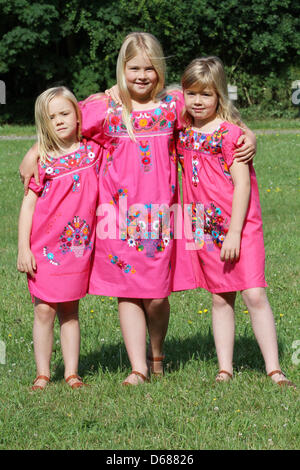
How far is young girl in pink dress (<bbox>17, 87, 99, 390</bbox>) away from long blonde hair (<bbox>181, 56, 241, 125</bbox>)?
1.96 ft

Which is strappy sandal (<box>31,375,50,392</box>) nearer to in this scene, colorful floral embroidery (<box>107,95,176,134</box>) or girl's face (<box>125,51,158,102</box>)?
colorful floral embroidery (<box>107,95,176,134</box>)

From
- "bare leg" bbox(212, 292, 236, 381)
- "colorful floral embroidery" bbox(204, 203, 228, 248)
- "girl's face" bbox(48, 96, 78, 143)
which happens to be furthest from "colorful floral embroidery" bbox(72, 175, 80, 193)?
"bare leg" bbox(212, 292, 236, 381)

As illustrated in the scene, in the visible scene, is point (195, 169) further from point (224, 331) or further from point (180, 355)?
point (180, 355)

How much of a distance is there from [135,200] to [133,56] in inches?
28.7

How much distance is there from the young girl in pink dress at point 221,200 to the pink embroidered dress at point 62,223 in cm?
55

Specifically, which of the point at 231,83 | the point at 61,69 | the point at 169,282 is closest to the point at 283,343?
the point at 169,282

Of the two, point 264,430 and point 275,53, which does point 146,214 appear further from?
point 275,53

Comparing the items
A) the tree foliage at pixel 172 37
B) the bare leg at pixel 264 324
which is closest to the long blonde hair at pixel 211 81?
the bare leg at pixel 264 324

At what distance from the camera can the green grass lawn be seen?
134 inches

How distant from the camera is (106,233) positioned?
411 centimetres

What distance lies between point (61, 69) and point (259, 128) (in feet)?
28.8

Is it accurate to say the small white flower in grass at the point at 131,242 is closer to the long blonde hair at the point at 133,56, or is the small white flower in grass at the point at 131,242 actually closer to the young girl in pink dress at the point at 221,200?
the young girl in pink dress at the point at 221,200

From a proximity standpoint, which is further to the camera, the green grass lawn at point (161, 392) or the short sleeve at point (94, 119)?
the short sleeve at point (94, 119)

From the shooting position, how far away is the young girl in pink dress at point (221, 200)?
13.0 ft
